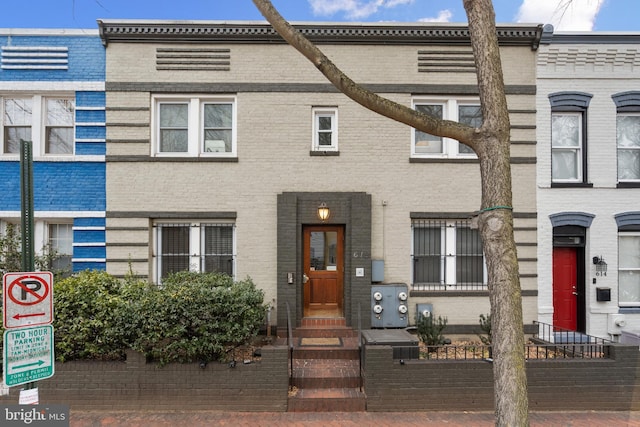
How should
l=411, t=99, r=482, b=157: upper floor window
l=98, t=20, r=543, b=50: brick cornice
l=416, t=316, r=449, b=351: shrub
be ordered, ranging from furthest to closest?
1. l=411, t=99, r=482, b=157: upper floor window
2. l=98, t=20, r=543, b=50: brick cornice
3. l=416, t=316, r=449, b=351: shrub

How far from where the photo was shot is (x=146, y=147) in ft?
26.8

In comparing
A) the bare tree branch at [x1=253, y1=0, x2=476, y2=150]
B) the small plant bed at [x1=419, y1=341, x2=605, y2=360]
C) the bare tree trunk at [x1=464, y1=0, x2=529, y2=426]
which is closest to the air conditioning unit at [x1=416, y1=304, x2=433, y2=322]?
the small plant bed at [x1=419, y1=341, x2=605, y2=360]

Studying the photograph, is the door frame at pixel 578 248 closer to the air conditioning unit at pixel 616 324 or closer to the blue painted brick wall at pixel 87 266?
A: the air conditioning unit at pixel 616 324

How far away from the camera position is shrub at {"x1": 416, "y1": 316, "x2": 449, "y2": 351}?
7.31 meters

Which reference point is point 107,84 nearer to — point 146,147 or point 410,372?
point 146,147

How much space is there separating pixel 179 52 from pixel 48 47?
3086mm

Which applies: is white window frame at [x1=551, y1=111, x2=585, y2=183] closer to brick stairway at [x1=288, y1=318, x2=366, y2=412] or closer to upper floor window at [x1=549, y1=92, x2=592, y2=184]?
upper floor window at [x1=549, y1=92, x2=592, y2=184]

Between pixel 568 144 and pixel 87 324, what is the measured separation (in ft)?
35.5

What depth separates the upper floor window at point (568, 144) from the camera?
8445 millimetres

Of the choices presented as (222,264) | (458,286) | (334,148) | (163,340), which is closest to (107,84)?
(222,264)

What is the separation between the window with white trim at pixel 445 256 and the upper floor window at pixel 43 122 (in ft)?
28.4

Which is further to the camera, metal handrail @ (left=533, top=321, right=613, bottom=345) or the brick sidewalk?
metal handrail @ (left=533, top=321, right=613, bottom=345)

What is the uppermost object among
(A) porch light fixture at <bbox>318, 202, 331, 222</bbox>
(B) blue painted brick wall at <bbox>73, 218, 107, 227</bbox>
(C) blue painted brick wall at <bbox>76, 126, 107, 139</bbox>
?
(C) blue painted brick wall at <bbox>76, 126, 107, 139</bbox>

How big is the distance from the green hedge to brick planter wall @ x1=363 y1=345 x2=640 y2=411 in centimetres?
244
